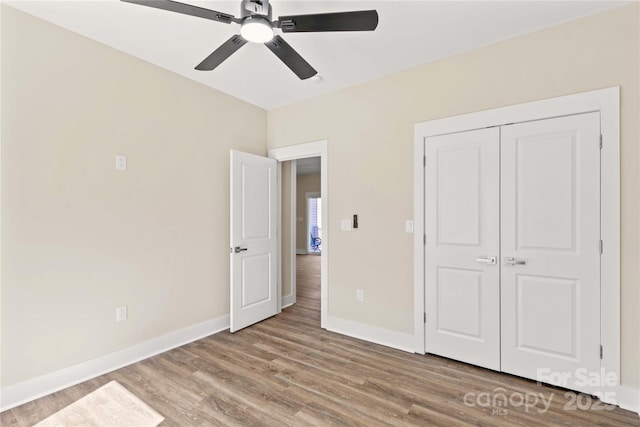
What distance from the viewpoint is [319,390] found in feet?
7.50

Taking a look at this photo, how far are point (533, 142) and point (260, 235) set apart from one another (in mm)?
2878

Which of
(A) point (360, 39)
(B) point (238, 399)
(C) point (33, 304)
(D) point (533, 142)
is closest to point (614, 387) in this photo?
(D) point (533, 142)

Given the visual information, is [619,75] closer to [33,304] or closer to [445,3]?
[445,3]

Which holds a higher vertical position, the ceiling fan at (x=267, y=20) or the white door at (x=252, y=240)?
the ceiling fan at (x=267, y=20)

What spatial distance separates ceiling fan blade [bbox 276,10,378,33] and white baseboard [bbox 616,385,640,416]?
2860 millimetres

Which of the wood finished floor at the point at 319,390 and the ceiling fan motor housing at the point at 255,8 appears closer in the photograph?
the ceiling fan motor housing at the point at 255,8

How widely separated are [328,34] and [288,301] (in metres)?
3.41

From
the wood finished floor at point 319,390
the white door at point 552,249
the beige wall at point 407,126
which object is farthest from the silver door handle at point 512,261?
the wood finished floor at point 319,390

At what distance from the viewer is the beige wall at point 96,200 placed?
2.14 m

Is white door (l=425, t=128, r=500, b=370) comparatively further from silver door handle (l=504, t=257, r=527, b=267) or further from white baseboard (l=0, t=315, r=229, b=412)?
white baseboard (l=0, t=315, r=229, b=412)

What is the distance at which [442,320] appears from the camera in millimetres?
2803

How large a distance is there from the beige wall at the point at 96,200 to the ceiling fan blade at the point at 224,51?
105 cm

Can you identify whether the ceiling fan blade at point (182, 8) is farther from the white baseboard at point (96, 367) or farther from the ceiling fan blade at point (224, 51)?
the white baseboard at point (96, 367)

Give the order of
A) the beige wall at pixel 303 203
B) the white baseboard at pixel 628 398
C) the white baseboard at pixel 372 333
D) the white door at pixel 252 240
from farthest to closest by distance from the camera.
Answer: the beige wall at pixel 303 203, the white door at pixel 252 240, the white baseboard at pixel 372 333, the white baseboard at pixel 628 398
